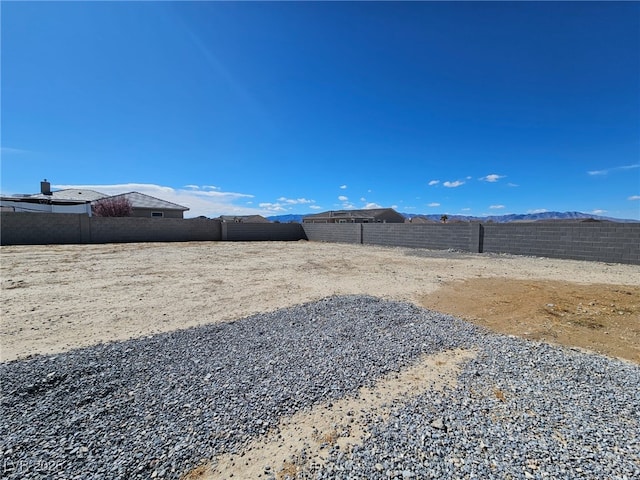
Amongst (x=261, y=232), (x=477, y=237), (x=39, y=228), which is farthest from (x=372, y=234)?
(x=39, y=228)

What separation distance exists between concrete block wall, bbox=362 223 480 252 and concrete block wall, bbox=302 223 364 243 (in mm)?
624

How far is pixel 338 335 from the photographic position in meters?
3.09

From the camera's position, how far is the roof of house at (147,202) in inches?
837

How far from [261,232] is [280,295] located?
1472cm

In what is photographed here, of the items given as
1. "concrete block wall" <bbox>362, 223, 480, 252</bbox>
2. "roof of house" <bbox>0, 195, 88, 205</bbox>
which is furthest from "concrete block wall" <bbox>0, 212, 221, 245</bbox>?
"concrete block wall" <bbox>362, 223, 480, 252</bbox>

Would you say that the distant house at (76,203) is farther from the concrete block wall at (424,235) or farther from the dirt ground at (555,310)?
the dirt ground at (555,310)

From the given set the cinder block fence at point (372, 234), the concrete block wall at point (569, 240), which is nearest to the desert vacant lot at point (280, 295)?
the concrete block wall at point (569, 240)

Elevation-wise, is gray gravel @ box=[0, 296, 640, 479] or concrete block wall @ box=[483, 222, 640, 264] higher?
concrete block wall @ box=[483, 222, 640, 264]

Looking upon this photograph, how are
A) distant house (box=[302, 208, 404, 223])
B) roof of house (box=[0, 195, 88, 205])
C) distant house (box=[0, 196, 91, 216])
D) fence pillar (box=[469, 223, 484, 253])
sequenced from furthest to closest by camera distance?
distant house (box=[302, 208, 404, 223])
roof of house (box=[0, 195, 88, 205])
distant house (box=[0, 196, 91, 216])
fence pillar (box=[469, 223, 484, 253])

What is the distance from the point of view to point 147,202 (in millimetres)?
21938

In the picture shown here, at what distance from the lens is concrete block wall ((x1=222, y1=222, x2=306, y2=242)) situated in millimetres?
18266

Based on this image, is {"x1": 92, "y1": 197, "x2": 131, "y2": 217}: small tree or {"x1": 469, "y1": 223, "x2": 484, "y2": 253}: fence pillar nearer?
{"x1": 469, "y1": 223, "x2": 484, "y2": 253}: fence pillar

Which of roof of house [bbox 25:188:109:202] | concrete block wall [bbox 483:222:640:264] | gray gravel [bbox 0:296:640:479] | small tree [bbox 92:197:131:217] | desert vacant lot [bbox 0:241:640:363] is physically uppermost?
roof of house [bbox 25:188:109:202]

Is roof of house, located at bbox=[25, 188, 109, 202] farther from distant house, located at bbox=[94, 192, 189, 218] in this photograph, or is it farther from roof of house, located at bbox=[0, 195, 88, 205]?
distant house, located at bbox=[94, 192, 189, 218]
